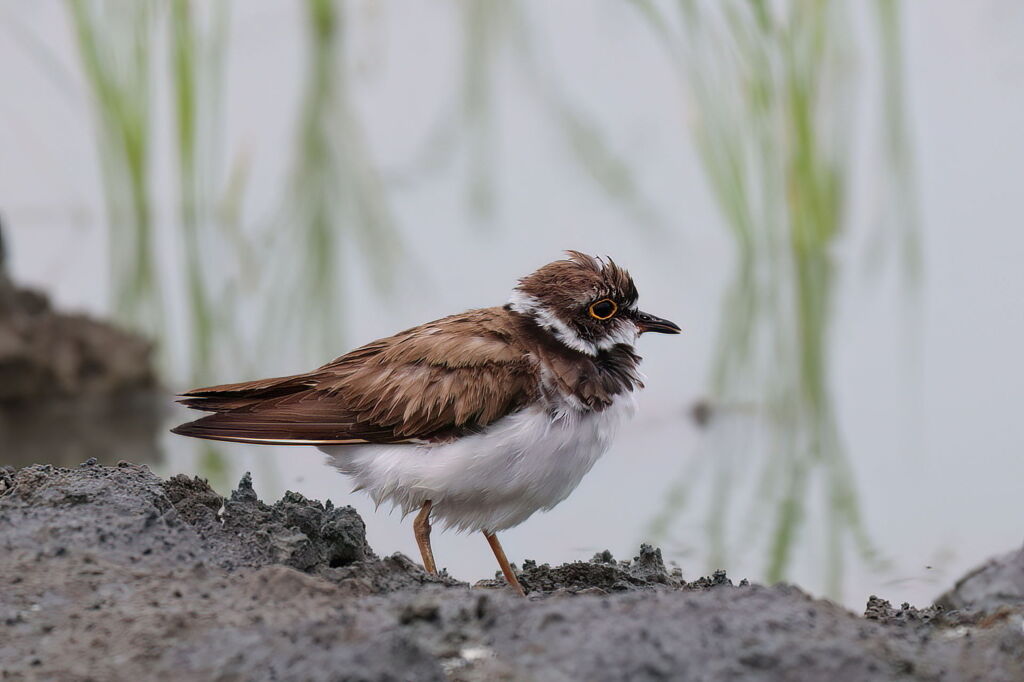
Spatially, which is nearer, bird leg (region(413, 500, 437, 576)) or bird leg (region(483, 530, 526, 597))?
bird leg (region(483, 530, 526, 597))

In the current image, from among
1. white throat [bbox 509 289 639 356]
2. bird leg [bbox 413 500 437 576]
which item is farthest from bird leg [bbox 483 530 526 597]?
white throat [bbox 509 289 639 356]

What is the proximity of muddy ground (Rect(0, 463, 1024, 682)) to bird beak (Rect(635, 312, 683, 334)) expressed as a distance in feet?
4.23

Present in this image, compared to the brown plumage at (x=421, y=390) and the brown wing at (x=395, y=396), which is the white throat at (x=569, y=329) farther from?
the brown wing at (x=395, y=396)

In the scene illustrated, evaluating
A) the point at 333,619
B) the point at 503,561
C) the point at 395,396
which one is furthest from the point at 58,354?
the point at 333,619

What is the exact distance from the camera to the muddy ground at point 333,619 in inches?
127

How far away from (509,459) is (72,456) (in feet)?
13.6

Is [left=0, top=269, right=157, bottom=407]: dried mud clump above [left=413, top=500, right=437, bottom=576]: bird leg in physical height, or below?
above

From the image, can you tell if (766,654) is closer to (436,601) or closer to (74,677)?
(436,601)

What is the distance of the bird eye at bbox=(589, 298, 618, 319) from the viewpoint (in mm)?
5219

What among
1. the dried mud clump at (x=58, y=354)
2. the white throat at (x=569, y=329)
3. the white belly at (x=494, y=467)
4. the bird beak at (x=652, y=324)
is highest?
the dried mud clump at (x=58, y=354)

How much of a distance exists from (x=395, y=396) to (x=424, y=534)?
20.1 inches

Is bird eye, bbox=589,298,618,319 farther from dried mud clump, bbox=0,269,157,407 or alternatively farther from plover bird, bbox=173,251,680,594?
dried mud clump, bbox=0,269,157,407

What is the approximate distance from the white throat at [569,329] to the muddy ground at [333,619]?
105 centimetres

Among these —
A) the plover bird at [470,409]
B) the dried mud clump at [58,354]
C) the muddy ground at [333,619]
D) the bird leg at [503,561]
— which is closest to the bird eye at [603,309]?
the plover bird at [470,409]
